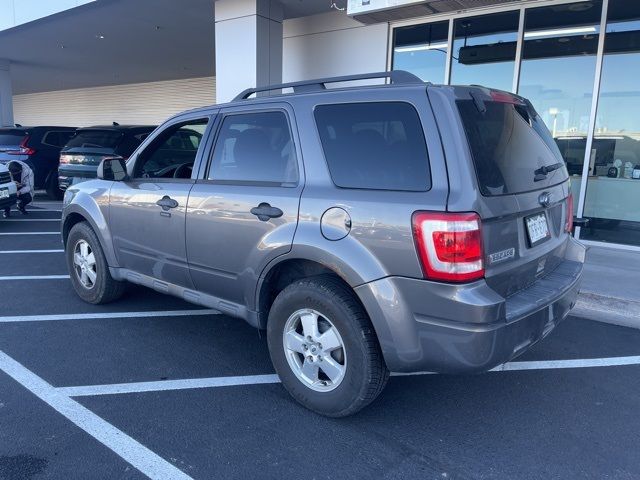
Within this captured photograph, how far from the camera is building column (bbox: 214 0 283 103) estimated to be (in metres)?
8.59

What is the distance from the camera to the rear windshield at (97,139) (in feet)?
34.2

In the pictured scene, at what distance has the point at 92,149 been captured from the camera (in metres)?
10.3

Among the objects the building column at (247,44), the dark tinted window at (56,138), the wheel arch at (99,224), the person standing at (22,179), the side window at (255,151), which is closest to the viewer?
the side window at (255,151)

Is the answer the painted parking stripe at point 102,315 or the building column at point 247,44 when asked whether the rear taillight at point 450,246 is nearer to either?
the painted parking stripe at point 102,315

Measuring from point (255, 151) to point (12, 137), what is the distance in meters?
10.8

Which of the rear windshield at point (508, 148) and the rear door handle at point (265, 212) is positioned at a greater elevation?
the rear windshield at point (508, 148)

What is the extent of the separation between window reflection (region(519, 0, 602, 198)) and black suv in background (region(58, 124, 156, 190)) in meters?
7.60

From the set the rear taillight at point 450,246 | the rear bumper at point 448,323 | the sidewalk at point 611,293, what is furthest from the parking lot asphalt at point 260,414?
the rear taillight at point 450,246

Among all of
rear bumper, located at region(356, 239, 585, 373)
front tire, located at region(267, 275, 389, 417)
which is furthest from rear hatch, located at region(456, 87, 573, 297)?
front tire, located at region(267, 275, 389, 417)

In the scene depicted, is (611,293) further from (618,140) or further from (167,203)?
(167,203)

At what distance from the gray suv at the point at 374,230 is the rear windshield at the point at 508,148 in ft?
0.04

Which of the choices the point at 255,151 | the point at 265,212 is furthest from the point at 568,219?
the point at 255,151

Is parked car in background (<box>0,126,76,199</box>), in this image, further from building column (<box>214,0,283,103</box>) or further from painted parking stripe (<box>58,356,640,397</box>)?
painted parking stripe (<box>58,356,640,397</box>)

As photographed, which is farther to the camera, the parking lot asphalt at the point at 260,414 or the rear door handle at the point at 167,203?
the rear door handle at the point at 167,203
